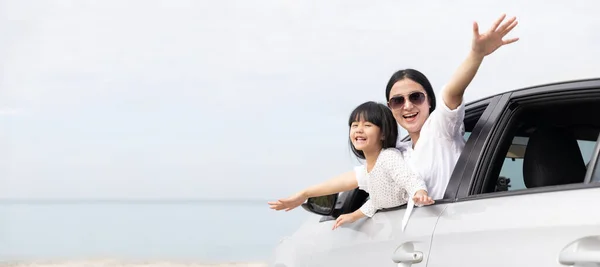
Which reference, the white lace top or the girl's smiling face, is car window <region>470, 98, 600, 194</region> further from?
the girl's smiling face

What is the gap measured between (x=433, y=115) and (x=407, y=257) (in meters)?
0.59

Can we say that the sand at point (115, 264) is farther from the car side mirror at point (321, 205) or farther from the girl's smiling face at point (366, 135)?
the girl's smiling face at point (366, 135)

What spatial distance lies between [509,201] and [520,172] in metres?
0.87

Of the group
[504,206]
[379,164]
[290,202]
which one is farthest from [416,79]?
[504,206]

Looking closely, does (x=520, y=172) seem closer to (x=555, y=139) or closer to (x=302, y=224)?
(x=555, y=139)

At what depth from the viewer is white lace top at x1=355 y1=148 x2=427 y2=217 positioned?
3.39m

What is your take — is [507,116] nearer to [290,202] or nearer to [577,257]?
[577,257]

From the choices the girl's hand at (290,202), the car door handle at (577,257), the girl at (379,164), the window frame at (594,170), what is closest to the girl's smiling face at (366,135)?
the girl at (379,164)

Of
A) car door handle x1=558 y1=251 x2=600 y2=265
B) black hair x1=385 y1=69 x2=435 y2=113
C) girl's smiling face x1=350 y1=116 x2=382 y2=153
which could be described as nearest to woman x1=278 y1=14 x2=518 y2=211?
black hair x1=385 y1=69 x2=435 y2=113

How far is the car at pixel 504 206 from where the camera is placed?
2670mm

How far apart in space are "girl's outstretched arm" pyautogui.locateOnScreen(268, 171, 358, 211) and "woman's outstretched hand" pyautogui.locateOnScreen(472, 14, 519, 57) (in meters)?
0.92

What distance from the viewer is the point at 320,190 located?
13.1ft

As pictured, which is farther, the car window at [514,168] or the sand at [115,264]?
the sand at [115,264]

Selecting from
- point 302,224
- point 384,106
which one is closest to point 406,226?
point 384,106
